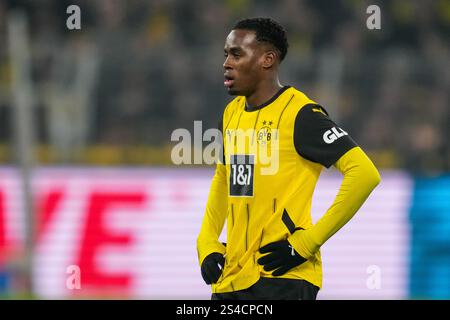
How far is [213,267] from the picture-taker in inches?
205

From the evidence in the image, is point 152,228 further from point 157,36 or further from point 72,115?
point 157,36

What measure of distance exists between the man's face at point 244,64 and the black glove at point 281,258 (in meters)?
0.76

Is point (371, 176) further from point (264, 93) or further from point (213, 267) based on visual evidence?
point (213, 267)

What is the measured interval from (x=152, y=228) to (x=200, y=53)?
202 centimetres

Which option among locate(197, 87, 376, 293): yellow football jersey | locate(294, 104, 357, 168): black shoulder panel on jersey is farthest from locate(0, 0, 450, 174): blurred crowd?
locate(294, 104, 357, 168): black shoulder panel on jersey

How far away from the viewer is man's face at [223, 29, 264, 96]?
203 inches

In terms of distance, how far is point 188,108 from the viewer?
11750 mm

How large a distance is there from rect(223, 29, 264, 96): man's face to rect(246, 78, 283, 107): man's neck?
38 millimetres

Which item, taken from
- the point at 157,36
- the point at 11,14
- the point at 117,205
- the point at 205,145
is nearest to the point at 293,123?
the point at 117,205

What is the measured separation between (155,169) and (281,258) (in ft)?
22.2

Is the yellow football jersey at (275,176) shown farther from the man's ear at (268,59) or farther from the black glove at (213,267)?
the man's ear at (268,59)

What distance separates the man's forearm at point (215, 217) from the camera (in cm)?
536

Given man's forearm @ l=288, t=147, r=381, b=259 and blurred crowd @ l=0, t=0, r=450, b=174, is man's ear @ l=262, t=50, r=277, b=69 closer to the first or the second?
man's forearm @ l=288, t=147, r=381, b=259

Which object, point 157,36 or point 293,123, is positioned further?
point 157,36
